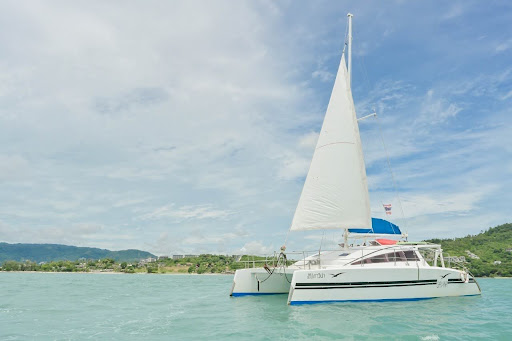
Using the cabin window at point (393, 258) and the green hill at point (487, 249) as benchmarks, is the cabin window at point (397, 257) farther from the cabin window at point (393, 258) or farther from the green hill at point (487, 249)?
the green hill at point (487, 249)

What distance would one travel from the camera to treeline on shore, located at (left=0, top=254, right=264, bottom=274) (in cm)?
9169

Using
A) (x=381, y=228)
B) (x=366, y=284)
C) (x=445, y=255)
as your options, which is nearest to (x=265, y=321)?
(x=366, y=284)

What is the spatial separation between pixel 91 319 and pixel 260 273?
29.8 feet

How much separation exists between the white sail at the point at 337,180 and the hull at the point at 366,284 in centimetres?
289

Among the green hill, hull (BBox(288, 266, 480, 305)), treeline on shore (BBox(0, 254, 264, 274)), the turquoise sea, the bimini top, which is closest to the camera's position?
the turquoise sea

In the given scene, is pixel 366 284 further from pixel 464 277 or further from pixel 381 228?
pixel 464 277

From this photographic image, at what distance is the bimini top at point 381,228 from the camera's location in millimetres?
21264

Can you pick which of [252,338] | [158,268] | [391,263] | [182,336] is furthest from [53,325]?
[158,268]

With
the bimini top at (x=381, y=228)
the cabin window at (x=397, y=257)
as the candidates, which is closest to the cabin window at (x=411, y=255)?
the cabin window at (x=397, y=257)

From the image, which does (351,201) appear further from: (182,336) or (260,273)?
(182,336)

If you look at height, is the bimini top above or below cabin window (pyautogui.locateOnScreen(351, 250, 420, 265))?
above

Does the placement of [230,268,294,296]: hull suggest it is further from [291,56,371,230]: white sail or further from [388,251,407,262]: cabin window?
[388,251,407,262]: cabin window

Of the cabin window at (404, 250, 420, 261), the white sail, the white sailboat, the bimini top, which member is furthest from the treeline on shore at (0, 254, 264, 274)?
the cabin window at (404, 250, 420, 261)

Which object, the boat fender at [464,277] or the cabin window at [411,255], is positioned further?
the boat fender at [464,277]
